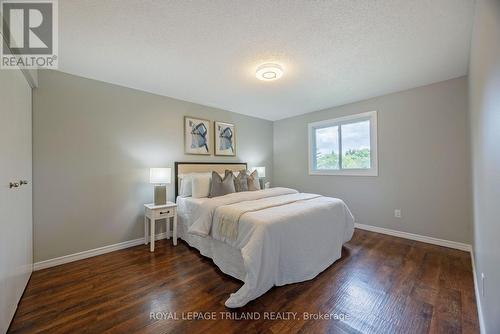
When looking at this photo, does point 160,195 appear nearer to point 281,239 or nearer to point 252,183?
point 252,183

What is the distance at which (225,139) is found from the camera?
4.20 metres

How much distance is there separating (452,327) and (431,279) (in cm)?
70

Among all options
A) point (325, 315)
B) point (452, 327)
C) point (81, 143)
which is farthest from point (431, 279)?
point (81, 143)

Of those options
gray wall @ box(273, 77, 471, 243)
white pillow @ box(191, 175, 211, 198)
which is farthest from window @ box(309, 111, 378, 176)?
white pillow @ box(191, 175, 211, 198)

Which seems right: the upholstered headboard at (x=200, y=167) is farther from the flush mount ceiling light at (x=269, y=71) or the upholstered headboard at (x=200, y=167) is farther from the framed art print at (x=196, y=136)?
the flush mount ceiling light at (x=269, y=71)

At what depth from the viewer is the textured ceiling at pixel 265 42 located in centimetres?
156

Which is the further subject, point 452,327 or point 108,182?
point 108,182

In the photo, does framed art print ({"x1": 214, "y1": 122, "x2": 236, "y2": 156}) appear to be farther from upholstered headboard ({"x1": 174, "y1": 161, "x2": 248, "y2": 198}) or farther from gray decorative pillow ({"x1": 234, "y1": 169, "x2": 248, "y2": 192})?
gray decorative pillow ({"x1": 234, "y1": 169, "x2": 248, "y2": 192})

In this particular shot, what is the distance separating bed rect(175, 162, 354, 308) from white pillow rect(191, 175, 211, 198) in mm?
316

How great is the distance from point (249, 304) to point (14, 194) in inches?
84.0

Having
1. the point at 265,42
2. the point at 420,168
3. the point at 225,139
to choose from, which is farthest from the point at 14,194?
the point at 420,168

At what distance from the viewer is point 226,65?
2395 mm

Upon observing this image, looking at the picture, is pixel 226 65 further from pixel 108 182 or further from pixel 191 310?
pixel 191 310

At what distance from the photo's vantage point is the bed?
1.76m
